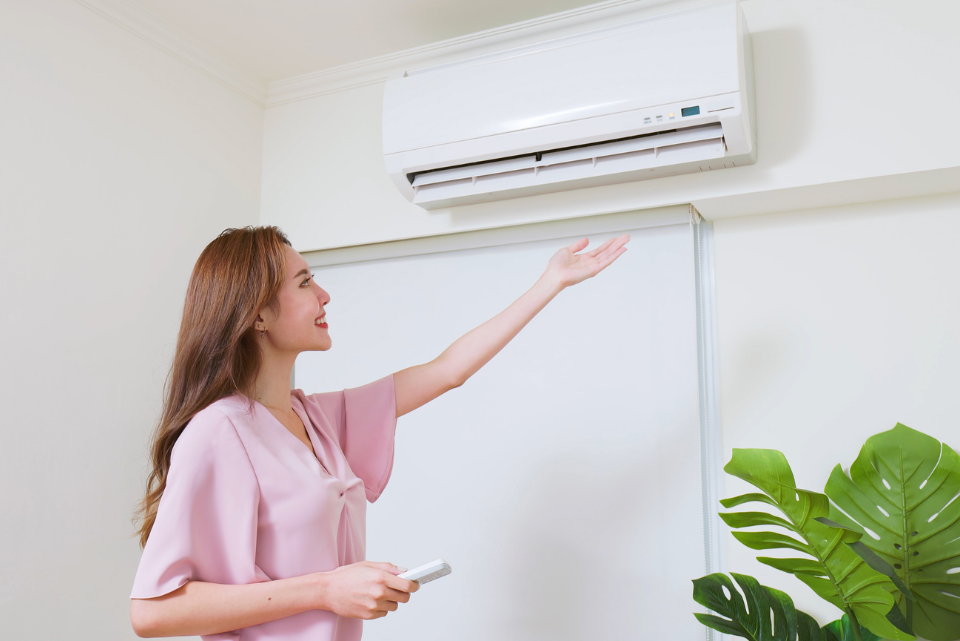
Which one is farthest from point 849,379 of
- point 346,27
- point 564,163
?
point 346,27

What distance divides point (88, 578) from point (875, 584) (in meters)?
1.77

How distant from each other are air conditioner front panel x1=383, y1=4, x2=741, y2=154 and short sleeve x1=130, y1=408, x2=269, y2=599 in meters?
1.06

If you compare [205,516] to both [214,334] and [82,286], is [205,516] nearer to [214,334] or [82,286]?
[214,334]

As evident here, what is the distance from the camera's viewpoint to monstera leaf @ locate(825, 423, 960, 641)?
146 centimetres

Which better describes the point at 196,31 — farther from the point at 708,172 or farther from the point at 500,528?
the point at 500,528

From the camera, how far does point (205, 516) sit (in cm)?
107

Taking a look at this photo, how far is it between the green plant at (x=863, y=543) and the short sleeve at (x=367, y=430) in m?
0.67

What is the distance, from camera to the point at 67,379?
175 centimetres

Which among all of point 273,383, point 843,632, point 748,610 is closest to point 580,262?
point 273,383

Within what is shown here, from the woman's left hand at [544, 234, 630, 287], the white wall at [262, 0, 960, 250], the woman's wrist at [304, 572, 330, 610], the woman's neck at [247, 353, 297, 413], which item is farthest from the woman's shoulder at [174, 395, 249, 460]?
the white wall at [262, 0, 960, 250]

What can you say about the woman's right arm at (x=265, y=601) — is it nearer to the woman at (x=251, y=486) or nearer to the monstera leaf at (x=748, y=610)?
the woman at (x=251, y=486)

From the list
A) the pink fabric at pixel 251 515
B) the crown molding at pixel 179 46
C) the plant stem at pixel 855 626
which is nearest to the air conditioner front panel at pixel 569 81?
the crown molding at pixel 179 46

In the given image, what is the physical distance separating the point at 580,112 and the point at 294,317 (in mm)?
890

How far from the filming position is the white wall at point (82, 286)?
64.6 inches
